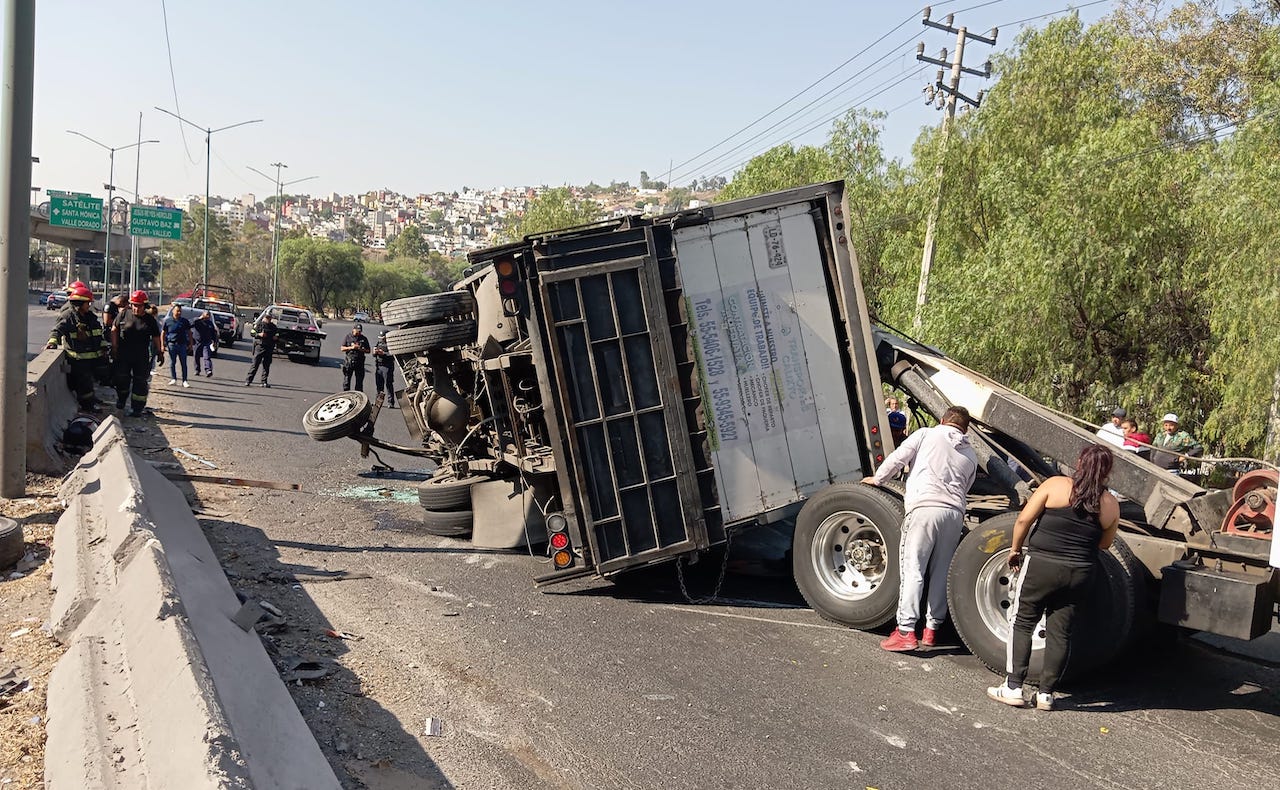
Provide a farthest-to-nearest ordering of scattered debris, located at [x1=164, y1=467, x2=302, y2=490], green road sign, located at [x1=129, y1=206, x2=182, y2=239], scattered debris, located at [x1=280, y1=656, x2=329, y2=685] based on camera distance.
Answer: green road sign, located at [x1=129, y1=206, x2=182, y2=239] < scattered debris, located at [x1=164, y1=467, x2=302, y2=490] < scattered debris, located at [x1=280, y1=656, x2=329, y2=685]

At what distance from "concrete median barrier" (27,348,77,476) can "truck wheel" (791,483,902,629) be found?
25.6 feet

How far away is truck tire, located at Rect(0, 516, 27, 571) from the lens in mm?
7230

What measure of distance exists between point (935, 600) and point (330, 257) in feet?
367

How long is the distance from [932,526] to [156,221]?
65.0 m

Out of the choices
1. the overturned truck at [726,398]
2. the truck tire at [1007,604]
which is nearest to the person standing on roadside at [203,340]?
the overturned truck at [726,398]

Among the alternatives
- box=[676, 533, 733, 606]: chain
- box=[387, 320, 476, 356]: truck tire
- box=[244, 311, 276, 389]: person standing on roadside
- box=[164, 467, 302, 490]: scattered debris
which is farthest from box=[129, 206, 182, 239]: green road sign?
box=[676, 533, 733, 606]: chain

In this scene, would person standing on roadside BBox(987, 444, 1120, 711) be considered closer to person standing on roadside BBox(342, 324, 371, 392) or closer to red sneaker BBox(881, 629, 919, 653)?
red sneaker BBox(881, 629, 919, 653)

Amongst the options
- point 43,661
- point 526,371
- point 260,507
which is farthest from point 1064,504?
point 260,507

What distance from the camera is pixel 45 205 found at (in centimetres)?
5819

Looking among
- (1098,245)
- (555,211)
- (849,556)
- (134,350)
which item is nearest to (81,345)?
(134,350)

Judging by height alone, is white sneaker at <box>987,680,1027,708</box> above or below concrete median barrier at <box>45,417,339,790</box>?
below

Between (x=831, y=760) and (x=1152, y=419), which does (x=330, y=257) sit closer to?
(x=1152, y=419)

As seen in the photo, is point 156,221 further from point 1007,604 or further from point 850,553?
point 1007,604

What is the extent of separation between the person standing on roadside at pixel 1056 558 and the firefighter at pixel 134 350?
13245 millimetres
